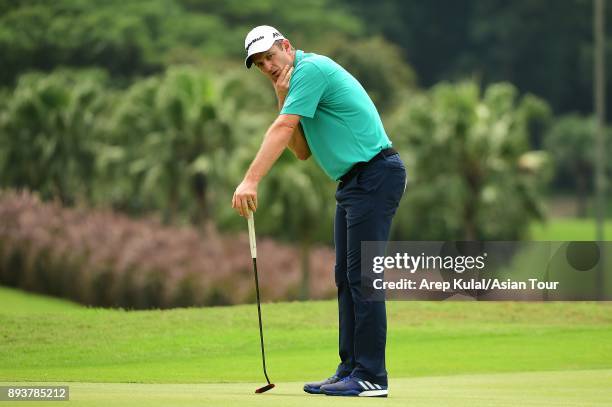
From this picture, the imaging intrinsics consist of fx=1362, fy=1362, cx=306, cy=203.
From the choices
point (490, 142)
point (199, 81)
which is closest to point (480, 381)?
point (199, 81)

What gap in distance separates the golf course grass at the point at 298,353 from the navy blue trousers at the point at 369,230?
260 millimetres

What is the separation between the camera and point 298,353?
11008mm

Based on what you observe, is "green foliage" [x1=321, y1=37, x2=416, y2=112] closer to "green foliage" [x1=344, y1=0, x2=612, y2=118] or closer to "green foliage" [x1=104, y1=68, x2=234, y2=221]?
"green foliage" [x1=344, y1=0, x2=612, y2=118]

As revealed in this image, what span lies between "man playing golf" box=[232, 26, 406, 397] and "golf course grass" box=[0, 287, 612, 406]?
0.92 ft

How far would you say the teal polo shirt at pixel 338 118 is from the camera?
7.30 meters

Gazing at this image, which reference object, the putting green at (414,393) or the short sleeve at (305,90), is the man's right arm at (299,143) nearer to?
the short sleeve at (305,90)

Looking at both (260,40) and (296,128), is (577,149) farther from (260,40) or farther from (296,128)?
(260,40)

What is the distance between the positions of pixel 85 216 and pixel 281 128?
71.6 feet

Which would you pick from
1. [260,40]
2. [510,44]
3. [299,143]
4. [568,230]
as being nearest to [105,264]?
[299,143]

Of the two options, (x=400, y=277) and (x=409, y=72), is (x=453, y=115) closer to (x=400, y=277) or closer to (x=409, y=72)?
(x=409, y=72)

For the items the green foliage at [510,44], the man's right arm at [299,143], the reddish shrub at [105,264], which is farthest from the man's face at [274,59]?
the green foliage at [510,44]

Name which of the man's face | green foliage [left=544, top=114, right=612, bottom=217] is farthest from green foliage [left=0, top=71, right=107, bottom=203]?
green foliage [left=544, top=114, right=612, bottom=217]

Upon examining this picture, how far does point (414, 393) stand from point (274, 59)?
6.45 feet

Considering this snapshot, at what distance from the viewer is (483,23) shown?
97062mm
